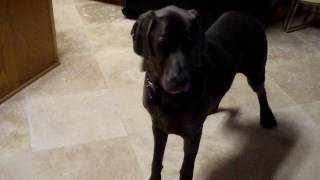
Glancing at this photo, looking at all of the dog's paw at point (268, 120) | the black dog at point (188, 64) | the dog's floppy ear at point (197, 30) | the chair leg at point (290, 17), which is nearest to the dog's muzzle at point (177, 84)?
the black dog at point (188, 64)

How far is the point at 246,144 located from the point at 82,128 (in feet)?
2.49

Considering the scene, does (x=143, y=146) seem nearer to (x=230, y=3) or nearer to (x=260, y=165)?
(x=260, y=165)

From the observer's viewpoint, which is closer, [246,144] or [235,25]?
[235,25]

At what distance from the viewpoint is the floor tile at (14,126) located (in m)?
1.86

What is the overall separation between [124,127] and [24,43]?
28.2 inches

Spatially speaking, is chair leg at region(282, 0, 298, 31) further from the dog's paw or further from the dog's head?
the dog's head

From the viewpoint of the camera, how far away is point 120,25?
2941mm

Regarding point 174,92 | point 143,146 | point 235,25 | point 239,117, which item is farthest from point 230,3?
point 174,92

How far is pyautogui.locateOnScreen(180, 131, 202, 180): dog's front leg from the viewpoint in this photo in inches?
57.9

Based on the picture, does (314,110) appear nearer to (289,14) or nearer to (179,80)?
(289,14)

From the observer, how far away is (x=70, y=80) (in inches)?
91.9

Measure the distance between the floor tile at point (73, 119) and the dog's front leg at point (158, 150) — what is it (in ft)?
1.23

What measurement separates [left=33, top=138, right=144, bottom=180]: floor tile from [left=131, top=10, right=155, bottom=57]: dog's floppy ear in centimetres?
70

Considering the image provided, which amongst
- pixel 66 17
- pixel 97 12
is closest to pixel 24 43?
pixel 66 17
